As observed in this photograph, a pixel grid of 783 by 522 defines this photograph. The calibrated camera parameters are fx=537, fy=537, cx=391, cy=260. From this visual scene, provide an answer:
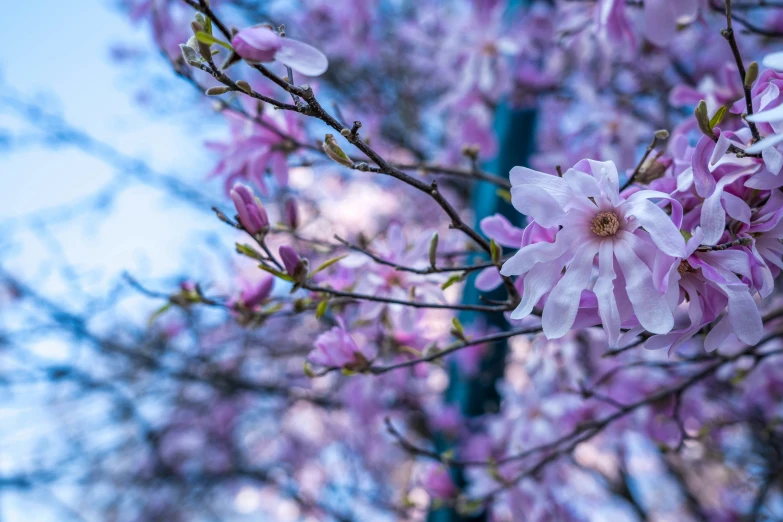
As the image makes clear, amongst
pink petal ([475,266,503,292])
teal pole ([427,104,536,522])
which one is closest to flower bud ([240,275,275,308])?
pink petal ([475,266,503,292])

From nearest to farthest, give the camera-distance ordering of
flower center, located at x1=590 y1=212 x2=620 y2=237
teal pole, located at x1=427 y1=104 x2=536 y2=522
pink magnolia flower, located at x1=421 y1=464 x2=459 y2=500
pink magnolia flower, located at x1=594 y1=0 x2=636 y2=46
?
flower center, located at x1=590 y1=212 x2=620 y2=237 < pink magnolia flower, located at x1=594 y1=0 x2=636 y2=46 < pink magnolia flower, located at x1=421 y1=464 x2=459 y2=500 < teal pole, located at x1=427 y1=104 x2=536 y2=522

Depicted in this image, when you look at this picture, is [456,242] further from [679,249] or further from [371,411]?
[679,249]

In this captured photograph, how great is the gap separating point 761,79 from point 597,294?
0.94 feet

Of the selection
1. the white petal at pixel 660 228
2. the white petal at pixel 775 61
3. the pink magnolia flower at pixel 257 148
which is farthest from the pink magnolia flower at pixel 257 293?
the white petal at pixel 775 61

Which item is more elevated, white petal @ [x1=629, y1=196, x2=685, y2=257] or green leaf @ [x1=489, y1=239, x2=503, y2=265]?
green leaf @ [x1=489, y1=239, x2=503, y2=265]

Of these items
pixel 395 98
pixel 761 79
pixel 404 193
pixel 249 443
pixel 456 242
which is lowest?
pixel 761 79

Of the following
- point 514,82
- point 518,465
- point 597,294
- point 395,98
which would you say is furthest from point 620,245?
point 395,98

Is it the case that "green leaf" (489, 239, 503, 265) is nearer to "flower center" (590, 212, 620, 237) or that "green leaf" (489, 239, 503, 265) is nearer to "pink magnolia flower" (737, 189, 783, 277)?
"flower center" (590, 212, 620, 237)

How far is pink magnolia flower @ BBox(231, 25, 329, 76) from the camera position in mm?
500

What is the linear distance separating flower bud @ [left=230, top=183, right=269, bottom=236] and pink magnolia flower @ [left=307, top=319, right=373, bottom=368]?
7.6 inches

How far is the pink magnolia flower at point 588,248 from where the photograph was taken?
0.52 m

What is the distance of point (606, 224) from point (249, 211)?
43 cm

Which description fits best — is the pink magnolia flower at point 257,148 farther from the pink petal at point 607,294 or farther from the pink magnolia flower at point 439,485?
the pink magnolia flower at point 439,485

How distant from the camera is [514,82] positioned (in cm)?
195
